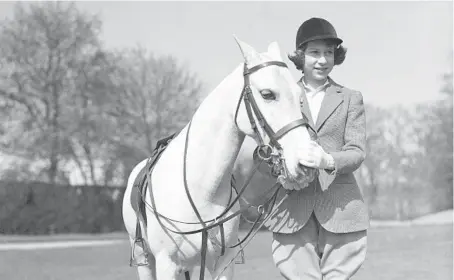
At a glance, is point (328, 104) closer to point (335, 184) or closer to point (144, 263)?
point (335, 184)

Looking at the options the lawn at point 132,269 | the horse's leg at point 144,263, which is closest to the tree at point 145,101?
the lawn at point 132,269

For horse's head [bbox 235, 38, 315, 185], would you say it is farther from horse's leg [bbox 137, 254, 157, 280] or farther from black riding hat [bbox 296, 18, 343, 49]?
horse's leg [bbox 137, 254, 157, 280]

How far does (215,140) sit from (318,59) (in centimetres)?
82

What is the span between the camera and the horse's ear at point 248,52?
336 centimetres

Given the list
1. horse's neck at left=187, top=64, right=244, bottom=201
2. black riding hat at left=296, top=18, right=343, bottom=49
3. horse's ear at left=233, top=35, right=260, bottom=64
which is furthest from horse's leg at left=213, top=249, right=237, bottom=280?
black riding hat at left=296, top=18, right=343, bottom=49

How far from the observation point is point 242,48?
11.2 ft

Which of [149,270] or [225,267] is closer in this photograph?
[225,267]

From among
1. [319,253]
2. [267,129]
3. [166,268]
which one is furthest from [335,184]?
[166,268]

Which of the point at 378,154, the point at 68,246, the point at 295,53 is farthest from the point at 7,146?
the point at 378,154

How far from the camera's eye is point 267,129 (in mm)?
3209

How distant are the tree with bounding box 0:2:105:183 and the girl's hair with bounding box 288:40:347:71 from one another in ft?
81.0

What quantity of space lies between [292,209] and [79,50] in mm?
27097

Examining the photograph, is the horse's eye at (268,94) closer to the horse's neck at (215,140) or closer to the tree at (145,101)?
the horse's neck at (215,140)

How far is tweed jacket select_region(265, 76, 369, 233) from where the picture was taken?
10.7 ft
